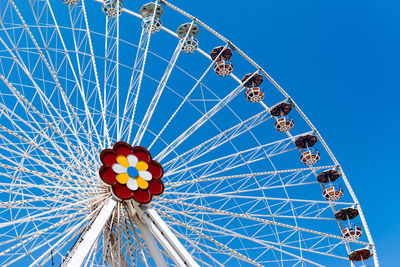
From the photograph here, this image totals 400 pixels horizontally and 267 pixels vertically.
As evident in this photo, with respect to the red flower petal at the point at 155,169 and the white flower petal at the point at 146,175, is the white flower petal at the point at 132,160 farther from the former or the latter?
the red flower petal at the point at 155,169

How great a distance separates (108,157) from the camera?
→ 15.6m

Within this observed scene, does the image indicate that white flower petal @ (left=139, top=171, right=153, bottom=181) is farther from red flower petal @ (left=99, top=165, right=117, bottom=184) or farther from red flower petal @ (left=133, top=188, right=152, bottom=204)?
red flower petal @ (left=99, top=165, right=117, bottom=184)

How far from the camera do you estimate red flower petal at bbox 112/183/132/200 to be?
586 inches

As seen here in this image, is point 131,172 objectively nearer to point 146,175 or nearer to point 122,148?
point 146,175

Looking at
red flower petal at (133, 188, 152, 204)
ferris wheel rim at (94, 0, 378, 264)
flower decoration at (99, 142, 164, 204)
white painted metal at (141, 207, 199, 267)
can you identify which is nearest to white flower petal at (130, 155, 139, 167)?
flower decoration at (99, 142, 164, 204)

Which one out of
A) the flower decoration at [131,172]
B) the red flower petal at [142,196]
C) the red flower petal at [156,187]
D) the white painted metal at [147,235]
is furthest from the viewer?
the red flower petal at [156,187]

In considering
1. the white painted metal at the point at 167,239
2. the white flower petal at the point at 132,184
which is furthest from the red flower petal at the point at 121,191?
the white painted metal at the point at 167,239

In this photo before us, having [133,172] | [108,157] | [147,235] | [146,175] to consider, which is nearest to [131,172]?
[133,172]

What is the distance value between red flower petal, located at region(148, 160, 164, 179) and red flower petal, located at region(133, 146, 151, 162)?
207mm

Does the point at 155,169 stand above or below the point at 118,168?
above

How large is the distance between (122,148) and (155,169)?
132cm

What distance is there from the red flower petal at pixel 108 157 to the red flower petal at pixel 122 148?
19 centimetres

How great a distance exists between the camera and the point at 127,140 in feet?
57.2

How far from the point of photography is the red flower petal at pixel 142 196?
15237mm
